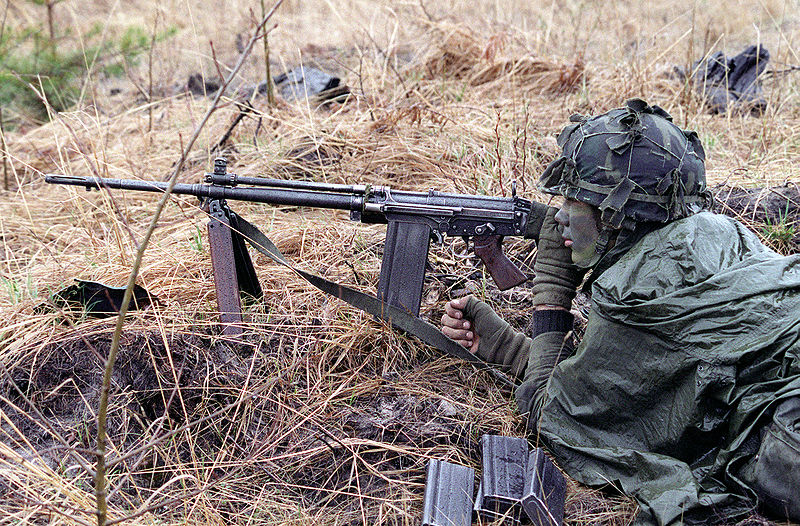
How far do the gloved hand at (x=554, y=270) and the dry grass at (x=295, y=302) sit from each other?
1.76ft

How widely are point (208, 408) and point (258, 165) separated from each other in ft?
7.83

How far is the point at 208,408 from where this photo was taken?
135 inches

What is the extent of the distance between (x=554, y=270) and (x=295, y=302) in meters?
1.45

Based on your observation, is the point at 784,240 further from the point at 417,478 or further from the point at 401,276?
the point at 417,478

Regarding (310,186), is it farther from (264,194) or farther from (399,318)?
(399,318)

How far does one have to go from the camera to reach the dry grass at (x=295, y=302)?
10.0 ft

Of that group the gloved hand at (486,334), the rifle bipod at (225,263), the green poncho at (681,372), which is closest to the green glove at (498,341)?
the gloved hand at (486,334)

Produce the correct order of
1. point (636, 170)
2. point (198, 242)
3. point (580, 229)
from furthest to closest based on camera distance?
point (198, 242), point (580, 229), point (636, 170)

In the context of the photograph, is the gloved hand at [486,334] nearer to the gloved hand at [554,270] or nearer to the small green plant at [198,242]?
the gloved hand at [554,270]

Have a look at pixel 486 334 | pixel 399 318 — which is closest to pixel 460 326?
pixel 486 334

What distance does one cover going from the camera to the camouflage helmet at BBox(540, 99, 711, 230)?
123 inches

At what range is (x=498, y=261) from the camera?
3.80 metres

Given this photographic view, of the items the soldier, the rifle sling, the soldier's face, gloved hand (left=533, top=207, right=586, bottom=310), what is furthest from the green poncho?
the rifle sling

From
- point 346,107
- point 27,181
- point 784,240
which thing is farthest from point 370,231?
point 27,181
